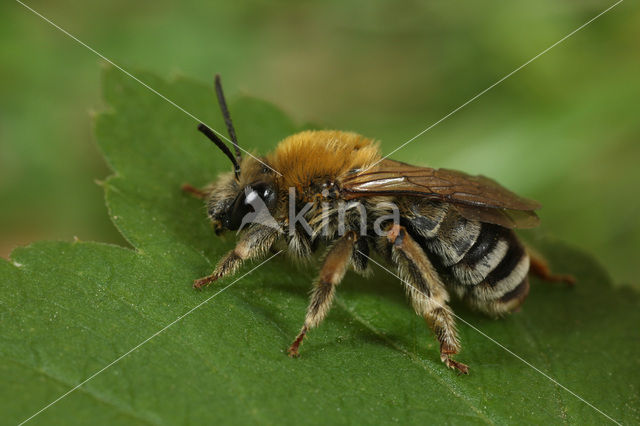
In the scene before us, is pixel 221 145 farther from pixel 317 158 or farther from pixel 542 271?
pixel 542 271

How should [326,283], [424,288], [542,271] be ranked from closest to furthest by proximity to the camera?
1. [326,283]
2. [424,288]
3. [542,271]

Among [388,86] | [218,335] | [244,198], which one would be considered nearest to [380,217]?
[244,198]

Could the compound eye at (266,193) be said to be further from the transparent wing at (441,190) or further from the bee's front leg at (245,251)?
the transparent wing at (441,190)

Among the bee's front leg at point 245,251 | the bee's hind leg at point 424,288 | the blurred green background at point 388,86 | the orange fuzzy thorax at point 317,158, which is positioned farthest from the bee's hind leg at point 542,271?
the bee's front leg at point 245,251

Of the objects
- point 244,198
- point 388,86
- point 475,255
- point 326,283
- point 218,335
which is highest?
point 388,86

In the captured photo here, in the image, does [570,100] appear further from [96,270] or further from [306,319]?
[96,270]

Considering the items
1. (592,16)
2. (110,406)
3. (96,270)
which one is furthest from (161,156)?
(592,16)
